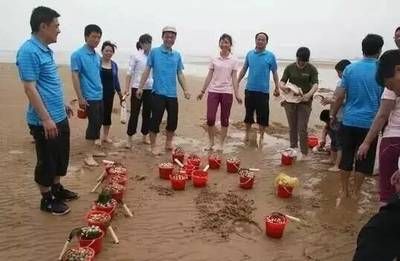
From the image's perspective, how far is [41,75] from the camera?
474cm

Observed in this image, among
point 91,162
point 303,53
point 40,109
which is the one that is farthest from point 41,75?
point 303,53

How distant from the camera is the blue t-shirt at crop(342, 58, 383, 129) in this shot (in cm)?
546

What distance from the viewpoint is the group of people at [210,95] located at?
448cm

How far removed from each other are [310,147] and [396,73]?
18.9 ft

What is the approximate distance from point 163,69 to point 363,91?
365 centimetres

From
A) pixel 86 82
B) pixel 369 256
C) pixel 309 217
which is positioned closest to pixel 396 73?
pixel 369 256

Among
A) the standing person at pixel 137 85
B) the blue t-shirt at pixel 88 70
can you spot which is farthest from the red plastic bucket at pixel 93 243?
the standing person at pixel 137 85

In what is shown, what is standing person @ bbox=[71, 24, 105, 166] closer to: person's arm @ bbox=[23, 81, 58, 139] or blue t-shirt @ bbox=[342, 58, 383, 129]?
person's arm @ bbox=[23, 81, 58, 139]

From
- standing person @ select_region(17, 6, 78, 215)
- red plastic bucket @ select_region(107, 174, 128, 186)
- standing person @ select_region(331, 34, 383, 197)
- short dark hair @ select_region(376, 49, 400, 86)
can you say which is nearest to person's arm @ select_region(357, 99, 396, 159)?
short dark hair @ select_region(376, 49, 400, 86)

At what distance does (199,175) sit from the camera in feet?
21.0

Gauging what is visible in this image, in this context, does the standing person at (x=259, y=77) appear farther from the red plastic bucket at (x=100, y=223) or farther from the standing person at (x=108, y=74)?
the red plastic bucket at (x=100, y=223)

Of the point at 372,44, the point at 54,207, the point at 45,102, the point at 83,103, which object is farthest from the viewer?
the point at 83,103

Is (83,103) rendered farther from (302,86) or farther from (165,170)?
(302,86)

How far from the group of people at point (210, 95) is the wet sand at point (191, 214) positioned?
37 centimetres
